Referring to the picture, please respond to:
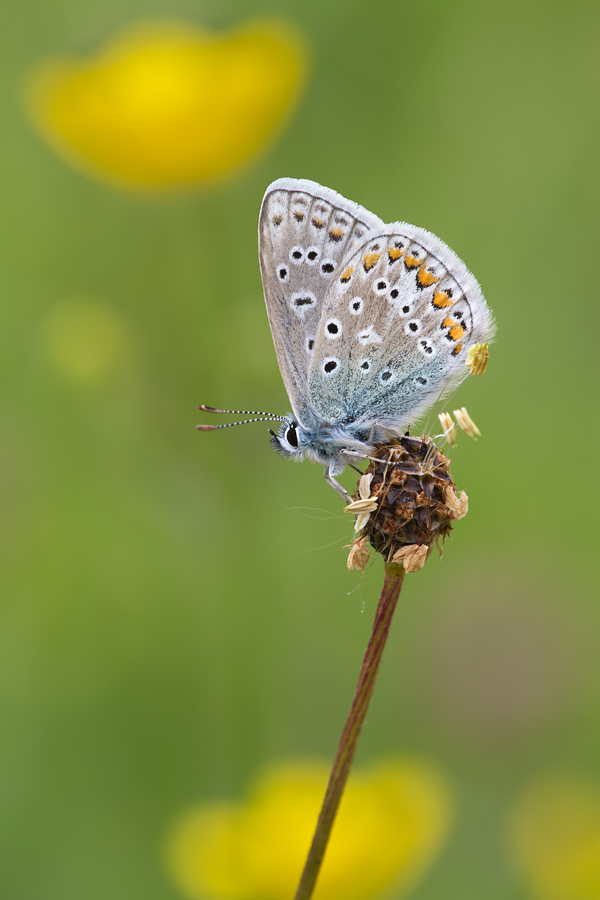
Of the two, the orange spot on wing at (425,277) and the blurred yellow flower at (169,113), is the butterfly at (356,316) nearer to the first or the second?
the orange spot on wing at (425,277)

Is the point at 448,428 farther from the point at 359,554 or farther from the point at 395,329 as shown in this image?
the point at 395,329

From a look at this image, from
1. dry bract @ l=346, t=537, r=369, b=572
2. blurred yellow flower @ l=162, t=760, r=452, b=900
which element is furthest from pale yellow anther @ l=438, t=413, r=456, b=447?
blurred yellow flower @ l=162, t=760, r=452, b=900

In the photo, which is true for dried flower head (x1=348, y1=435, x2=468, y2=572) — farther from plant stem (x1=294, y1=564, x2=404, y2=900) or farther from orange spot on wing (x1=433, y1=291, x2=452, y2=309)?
orange spot on wing (x1=433, y1=291, x2=452, y2=309)

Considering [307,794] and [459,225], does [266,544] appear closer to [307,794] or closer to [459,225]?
[307,794]

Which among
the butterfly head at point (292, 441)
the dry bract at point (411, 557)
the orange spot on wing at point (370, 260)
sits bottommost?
the butterfly head at point (292, 441)

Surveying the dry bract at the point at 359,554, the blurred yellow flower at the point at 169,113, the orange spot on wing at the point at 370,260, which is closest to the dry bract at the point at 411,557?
the dry bract at the point at 359,554

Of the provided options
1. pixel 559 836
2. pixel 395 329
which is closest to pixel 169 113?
pixel 395 329
